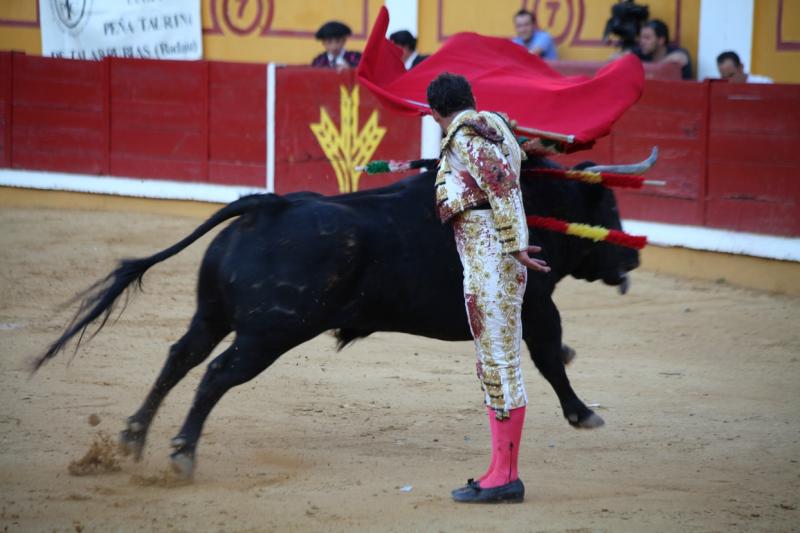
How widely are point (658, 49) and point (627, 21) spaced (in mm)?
346

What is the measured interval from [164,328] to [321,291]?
2671 millimetres

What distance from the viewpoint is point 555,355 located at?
4250 mm

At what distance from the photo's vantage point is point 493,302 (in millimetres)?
3605

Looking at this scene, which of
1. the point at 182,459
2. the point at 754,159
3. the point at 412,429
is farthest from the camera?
the point at 754,159

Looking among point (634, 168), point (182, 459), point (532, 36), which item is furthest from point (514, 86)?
point (532, 36)

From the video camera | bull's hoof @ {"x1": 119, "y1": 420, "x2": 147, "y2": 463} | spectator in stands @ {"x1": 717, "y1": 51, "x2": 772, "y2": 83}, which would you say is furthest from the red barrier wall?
bull's hoof @ {"x1": 119, "y1": 420, "x2": 147, "y2": 463}

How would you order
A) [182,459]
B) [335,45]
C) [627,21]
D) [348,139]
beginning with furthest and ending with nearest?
[335,45] < [348,139] < [627,21] < [182,459]

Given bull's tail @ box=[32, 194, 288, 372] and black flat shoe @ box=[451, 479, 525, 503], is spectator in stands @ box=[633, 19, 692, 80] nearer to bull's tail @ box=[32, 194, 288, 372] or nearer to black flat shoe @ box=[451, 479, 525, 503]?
bull's tail @ box=[32, 194, 288, 372]

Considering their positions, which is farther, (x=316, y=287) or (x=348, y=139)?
(x=348, y=139)

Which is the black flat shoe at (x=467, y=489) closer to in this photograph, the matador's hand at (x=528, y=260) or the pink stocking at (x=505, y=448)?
the pink stocking at (x=505, y=448)

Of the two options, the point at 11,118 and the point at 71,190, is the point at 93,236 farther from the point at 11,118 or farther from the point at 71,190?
the point at 11,118

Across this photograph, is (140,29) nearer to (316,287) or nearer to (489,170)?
(316,287)

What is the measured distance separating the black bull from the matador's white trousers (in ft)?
1.29

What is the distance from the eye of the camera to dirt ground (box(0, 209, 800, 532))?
356cm
